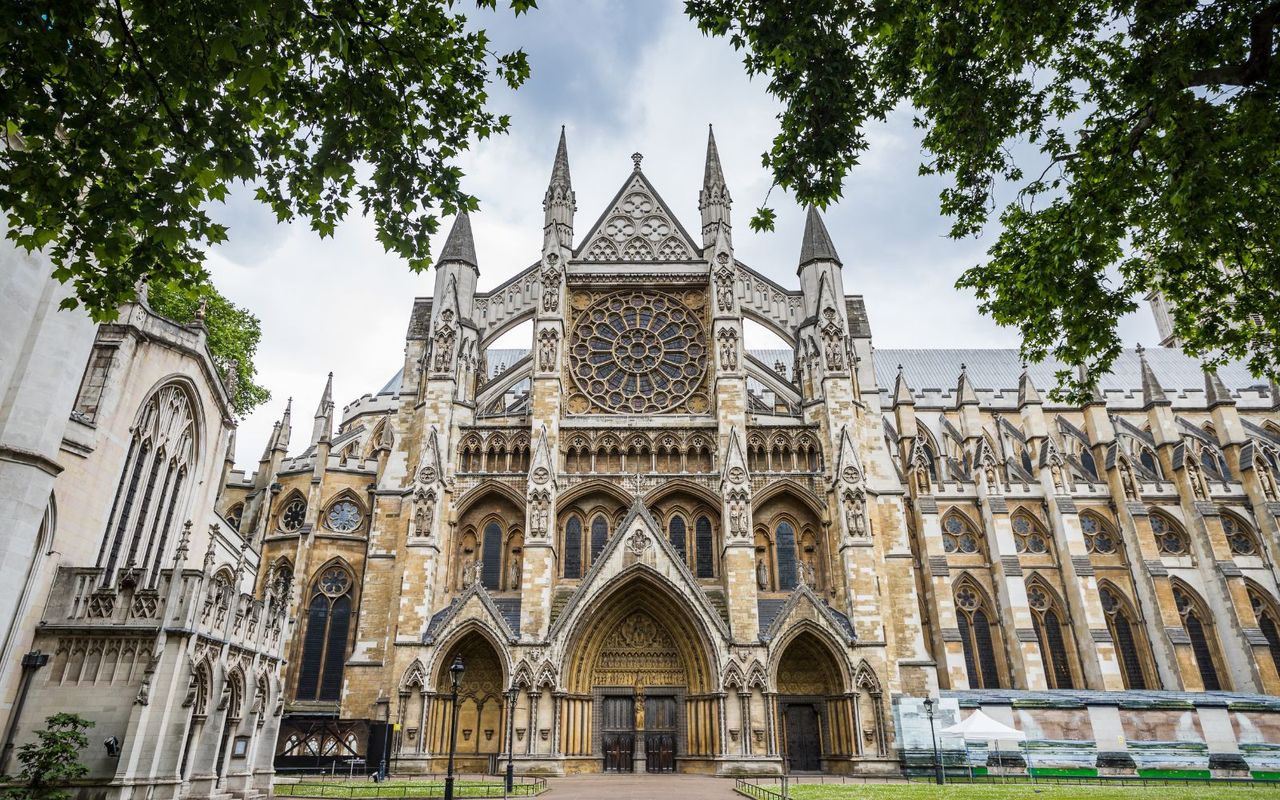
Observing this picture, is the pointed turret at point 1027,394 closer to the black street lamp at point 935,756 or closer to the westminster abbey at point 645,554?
the westminster abbey at point 645,554

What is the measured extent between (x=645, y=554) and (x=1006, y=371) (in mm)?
33827

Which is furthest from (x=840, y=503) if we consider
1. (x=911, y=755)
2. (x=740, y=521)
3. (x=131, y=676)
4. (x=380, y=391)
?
(x=380, y=391)

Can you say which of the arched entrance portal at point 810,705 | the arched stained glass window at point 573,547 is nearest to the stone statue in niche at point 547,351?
the arched stained glass window at point 573,547

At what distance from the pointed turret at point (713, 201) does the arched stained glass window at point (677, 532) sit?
36.9 feet

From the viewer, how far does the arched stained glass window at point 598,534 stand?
26109 millimetres

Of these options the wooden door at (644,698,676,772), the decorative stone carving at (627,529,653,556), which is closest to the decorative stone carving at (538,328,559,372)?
the decorative stone carving at (627,529,653,556)

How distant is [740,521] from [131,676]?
17.0m

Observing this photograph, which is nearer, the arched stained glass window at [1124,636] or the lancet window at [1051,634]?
the lancet window at [1051,634]

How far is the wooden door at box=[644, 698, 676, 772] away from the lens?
23469mm

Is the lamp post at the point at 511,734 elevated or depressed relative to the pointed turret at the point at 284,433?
depressed

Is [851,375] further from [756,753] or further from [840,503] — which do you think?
[756,753]

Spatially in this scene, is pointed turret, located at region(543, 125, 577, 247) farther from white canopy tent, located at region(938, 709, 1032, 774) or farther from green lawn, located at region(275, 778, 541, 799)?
white canopy tent, located at region(938, 709, 1032, 774)

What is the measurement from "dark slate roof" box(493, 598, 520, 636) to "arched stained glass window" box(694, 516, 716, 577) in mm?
6361

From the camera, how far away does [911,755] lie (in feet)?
73.2
